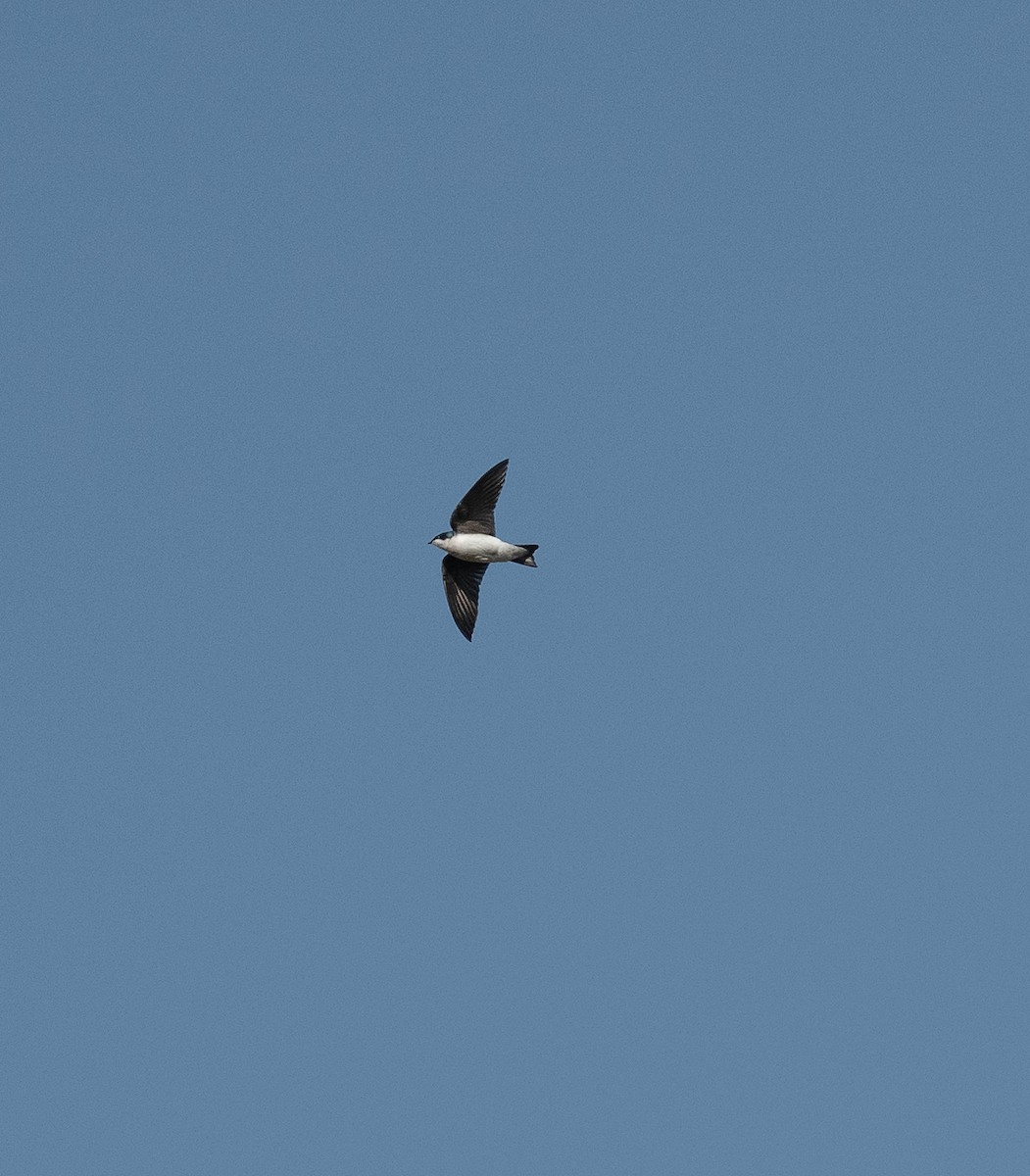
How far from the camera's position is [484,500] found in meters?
60.2

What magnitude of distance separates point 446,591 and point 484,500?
2734 mm

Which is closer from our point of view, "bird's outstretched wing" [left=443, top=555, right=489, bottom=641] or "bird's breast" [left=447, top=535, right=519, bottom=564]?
"bird's breast" [left=447, top=535, right=519, bottom=564]

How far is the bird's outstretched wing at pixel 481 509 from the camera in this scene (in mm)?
60188

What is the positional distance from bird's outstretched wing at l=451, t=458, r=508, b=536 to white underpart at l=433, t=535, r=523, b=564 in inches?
11.6

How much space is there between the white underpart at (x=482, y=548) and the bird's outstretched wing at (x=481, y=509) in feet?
0.96

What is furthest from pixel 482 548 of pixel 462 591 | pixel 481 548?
pixel 462 591

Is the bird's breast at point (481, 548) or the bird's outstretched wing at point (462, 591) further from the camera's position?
the bird's outstretched wing at point (462, 591)

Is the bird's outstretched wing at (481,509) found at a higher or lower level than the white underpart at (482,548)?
higher

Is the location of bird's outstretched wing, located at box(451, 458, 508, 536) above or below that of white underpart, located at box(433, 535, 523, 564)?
above

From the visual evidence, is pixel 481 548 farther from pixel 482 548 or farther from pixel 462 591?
pixel 462 591

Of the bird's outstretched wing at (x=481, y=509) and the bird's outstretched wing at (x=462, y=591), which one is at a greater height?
the bird's outstretched wing at (x=481, y=509)

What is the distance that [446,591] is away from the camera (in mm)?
61625

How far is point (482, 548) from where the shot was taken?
5994 centimetres

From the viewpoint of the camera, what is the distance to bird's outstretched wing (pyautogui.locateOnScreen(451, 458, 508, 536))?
6019cm
